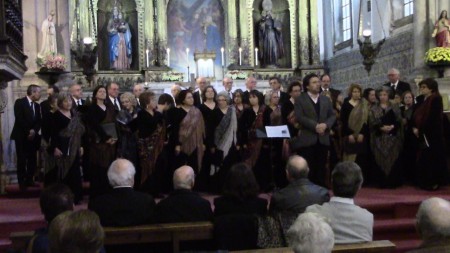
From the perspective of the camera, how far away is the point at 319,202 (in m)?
4.62

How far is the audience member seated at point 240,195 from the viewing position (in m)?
4.55

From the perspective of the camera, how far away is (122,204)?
14.9ft

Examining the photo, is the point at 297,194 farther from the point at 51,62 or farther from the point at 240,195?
the point at 51,62

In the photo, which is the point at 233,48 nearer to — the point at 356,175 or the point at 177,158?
the point at 177,158

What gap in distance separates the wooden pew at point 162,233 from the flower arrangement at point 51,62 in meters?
7.27

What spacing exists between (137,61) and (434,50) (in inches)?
316

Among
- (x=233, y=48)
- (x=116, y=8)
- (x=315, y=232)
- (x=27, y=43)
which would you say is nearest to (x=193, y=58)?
(x=233, y=48)

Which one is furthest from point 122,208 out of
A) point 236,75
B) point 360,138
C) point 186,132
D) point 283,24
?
point 283,24

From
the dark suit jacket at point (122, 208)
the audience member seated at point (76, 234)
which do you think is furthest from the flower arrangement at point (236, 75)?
the audience member seated at point (76, 234)

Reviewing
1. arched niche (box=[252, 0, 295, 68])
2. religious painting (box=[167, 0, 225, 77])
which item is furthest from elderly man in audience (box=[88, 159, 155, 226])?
arched niche (box=[252, 0, 295, 68])

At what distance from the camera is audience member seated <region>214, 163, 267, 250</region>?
439 cm

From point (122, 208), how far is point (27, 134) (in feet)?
14.1

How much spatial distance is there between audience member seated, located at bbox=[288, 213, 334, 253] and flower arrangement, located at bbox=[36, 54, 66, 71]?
9.13m

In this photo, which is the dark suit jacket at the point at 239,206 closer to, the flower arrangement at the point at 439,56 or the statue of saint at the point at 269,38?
the flower arrangement at the point at 439,56
